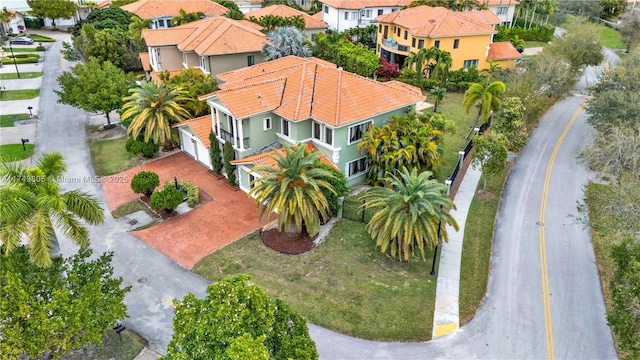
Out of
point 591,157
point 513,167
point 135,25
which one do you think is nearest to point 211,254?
point 513,167

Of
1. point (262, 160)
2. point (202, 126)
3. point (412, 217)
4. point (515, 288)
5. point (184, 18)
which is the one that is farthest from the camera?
point (184, 18)

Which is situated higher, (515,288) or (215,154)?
(215,154)

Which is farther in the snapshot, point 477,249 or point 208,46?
point 208,46

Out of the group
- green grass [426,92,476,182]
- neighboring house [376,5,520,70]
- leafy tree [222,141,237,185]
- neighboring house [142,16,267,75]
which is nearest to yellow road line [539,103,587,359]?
green grass [426,92,476,182]

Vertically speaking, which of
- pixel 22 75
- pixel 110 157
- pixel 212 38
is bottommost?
pixel 110 157

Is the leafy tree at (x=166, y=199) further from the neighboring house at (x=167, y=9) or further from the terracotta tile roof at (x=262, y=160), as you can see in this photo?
the neighboring house at (x=167, y=9)

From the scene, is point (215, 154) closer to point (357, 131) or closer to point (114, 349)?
point (357, 131)

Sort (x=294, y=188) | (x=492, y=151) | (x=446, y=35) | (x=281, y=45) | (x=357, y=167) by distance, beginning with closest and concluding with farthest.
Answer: (x=294, y=188), (x=492, y=151), (x=357, y=167), (x=281, y=45), (x=446, y=35)

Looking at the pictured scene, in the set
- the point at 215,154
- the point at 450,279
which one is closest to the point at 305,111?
the point at 215,154
